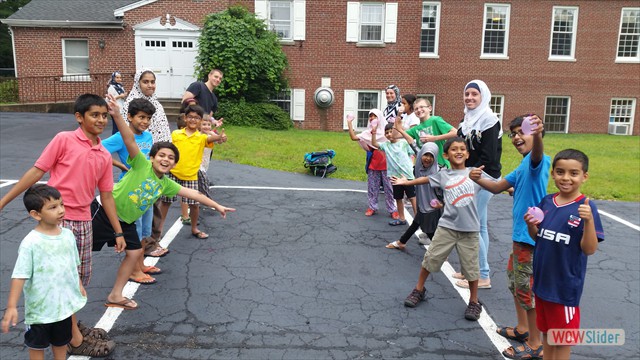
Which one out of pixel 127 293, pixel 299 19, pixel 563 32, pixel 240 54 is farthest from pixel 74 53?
pixel 563 32

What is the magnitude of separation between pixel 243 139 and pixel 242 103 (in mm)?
3737

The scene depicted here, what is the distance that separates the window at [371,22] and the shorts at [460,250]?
15.9 meters

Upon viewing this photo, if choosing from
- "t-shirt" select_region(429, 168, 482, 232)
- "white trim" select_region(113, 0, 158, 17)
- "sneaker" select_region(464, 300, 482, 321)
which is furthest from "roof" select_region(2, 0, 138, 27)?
"sneaker" select_region(464, 300, 482, 321)

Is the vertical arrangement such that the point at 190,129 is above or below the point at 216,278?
above

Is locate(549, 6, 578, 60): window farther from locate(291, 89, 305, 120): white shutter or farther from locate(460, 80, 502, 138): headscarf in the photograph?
locate(460, 80, 502, 138): headscarf

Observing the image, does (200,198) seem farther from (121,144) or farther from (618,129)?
(618,129)

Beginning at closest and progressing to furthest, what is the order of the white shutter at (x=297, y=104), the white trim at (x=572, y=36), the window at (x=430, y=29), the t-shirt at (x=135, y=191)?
1. the t-shirt at (x=135, y=191)
2. the white shutter at (x=297, y=104)
3. the window at (x=430, y=29)
4. the white trim at (x=572, y=36)

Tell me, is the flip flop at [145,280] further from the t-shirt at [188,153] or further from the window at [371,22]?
the window at [371,22]

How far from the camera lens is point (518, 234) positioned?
3.81 m

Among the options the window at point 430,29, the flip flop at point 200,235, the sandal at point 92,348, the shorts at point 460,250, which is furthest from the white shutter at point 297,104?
the sandal at point 92,348

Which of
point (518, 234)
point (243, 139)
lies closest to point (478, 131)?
point (518, 234)

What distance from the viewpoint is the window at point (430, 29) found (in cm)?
2142

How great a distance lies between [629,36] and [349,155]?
55.7 ft

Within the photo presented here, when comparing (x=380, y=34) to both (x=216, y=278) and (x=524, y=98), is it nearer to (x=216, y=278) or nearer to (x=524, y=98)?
(x=524, y=98)
